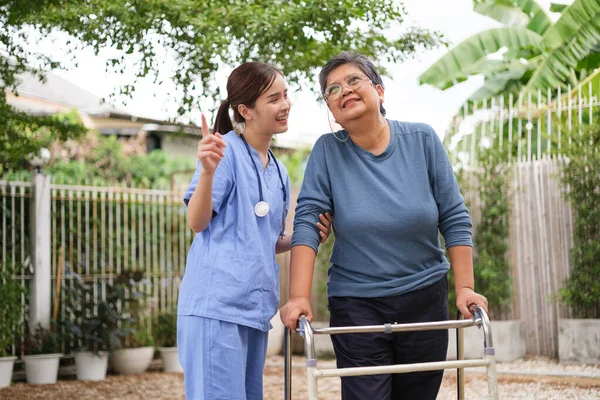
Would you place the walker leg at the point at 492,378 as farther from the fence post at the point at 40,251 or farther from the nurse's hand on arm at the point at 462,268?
the fence post at the point at 40,251

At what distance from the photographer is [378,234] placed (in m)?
2.91

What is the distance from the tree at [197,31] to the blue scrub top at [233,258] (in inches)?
150

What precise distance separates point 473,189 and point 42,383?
5.20 m

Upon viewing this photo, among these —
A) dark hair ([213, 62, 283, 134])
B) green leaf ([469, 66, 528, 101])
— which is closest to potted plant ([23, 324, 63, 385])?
dark hair ([213, 62, 283, 134])

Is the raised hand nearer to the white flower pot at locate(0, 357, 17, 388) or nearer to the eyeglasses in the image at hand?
the eyeglasses

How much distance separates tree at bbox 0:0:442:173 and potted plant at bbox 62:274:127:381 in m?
2.75

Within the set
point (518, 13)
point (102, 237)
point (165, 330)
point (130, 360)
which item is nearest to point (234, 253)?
point (130, 360)

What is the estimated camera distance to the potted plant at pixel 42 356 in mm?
8711

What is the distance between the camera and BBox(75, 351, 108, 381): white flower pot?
898 centimetres

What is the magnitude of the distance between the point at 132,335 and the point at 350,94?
23.4 feet

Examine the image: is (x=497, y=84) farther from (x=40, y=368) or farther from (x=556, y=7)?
(x=40, y=368)

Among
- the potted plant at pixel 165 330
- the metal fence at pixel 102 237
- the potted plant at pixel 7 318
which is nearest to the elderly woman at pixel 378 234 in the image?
the potted plant at pixel 7 318

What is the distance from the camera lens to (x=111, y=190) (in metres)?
10.0

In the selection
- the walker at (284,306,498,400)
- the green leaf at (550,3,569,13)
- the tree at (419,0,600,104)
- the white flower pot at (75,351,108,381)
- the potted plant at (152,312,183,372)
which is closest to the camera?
the walker at (284,306,498,400)
